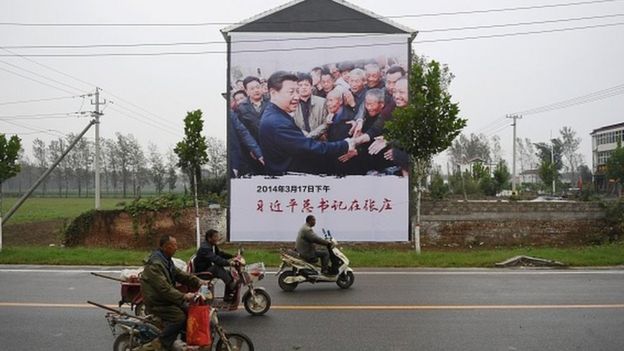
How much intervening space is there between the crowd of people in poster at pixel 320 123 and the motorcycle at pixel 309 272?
1054 cm

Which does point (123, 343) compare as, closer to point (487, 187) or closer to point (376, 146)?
point (376, 146)

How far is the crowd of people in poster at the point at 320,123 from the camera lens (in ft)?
72.4

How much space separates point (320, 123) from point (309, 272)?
36.9 ft

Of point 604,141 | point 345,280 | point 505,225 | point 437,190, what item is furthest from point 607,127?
point 345,280

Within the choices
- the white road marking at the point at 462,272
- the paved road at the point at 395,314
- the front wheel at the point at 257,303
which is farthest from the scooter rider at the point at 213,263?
the white road marking at the point at 462,272

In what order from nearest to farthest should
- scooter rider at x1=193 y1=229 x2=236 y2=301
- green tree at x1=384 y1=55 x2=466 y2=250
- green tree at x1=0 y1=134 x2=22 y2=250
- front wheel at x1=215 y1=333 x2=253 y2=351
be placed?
front wheel at x1=215 y1=333 x2=253 y2=351 → scooter rider at x1=193 y1=229 x2=236 y2=301 → green tree at x1=384 y1=55 x2=466 y2=250 → green tree at x1=0 y1=134 x2=22 y2=250

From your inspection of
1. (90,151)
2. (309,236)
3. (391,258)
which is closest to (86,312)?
(309,236)

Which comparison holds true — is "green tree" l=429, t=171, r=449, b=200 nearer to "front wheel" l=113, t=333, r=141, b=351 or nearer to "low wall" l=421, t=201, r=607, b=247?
"low wall" l=421, t=201, r=607, b=247

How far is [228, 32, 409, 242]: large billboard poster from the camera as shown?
2200 cm

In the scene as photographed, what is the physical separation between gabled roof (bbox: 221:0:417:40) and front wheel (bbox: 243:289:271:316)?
49.8 ft

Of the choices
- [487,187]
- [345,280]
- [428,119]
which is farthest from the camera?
[487,187]

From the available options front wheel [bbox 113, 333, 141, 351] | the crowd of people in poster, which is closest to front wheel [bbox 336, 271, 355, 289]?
front wheel [bbox 113, 333, 141, 351]

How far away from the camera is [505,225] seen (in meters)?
21.3

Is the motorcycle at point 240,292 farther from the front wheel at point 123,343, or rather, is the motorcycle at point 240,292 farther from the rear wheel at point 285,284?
the front wheel at point 123,343
